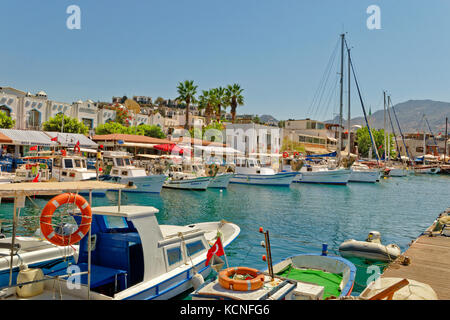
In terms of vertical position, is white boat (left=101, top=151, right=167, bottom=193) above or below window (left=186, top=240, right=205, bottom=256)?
above

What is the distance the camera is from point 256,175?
4341cm

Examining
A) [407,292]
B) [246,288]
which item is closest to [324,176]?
[407,292]

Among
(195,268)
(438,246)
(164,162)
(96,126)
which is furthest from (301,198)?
(96,126)

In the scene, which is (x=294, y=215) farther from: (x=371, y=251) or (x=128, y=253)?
(x=128, y=253)

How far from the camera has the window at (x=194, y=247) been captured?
10148mm

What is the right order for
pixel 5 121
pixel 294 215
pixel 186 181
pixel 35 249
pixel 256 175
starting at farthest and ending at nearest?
pixel 5 121 < pixel 256 175 < pixel 186 181 < pixel 294 215 < pixel 35 249

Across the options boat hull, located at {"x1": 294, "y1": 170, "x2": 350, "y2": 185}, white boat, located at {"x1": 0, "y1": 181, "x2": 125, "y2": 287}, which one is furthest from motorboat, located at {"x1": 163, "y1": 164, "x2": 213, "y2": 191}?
white boat, located at {"x1": 0, "y1": 181, "x2": 125, "y2": 287}

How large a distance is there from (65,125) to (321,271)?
4932 cm

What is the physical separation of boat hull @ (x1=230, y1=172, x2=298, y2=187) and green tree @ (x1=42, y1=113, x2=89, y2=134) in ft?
86.0

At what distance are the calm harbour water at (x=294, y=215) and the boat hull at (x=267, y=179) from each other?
183 inches

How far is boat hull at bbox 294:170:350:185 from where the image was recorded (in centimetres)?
4612

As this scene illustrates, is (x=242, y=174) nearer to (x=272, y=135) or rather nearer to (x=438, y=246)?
(x=272, y=135)

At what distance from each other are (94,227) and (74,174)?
21349 mm

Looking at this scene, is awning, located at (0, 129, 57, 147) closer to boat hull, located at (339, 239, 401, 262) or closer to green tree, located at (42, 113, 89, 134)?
green tree, located at (42, 113, 89, 134)
